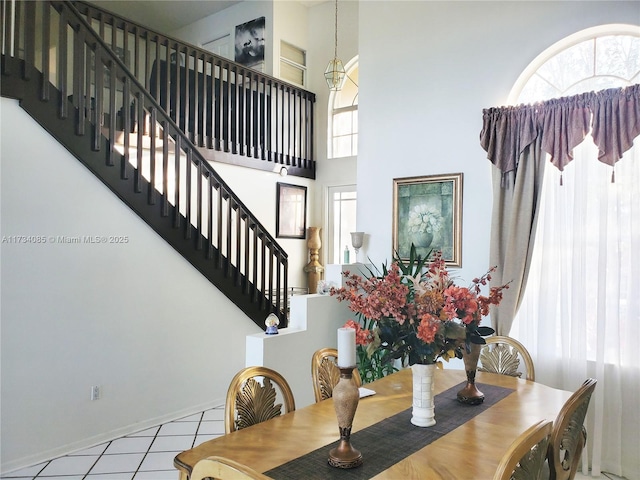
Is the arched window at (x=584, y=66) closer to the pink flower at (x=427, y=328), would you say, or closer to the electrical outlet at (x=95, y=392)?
the pink flower at (x=427, y=328)

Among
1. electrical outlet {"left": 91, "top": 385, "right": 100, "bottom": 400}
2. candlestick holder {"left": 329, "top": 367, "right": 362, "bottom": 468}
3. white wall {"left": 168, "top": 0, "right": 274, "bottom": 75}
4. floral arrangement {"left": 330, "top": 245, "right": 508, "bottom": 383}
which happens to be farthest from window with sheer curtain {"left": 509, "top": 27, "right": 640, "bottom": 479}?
white wall {"left": 168, "top": 0, "right": 274, "bottom": 75}

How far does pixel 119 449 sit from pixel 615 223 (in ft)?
13.0

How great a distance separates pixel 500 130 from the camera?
3.70 meters

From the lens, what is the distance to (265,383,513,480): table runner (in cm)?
163

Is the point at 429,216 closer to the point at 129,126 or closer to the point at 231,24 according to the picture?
the point at 129,126

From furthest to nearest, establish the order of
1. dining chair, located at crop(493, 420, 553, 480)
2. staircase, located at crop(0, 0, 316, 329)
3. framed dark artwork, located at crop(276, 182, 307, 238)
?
framed dark artwork, located at crop(276, 182, 307, 238) < staircase, located at crop(0, 0, 316, 329) < dining chair, located at crop(493, 420, 553, 480)

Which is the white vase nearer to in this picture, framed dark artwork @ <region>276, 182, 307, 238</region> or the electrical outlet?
the electrical outlet

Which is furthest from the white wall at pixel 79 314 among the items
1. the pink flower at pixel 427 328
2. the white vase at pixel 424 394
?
the pink flower at pixel 427 328

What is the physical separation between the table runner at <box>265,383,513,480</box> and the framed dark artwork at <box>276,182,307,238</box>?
4.74 metres

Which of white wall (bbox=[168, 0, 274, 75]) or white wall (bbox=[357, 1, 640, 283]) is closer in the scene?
white wall (bbox=[357, 1, 640, 283])

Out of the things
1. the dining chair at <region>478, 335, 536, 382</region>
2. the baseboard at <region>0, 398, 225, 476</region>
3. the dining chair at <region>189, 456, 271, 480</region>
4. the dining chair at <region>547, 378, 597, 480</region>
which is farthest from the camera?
the baseboard at <region>0, 398, 225, 476</region>

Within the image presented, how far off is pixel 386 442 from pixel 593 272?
2303 mm

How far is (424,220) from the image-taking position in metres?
4.23

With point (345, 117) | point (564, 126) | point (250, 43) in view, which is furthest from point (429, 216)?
point (250, 43)
